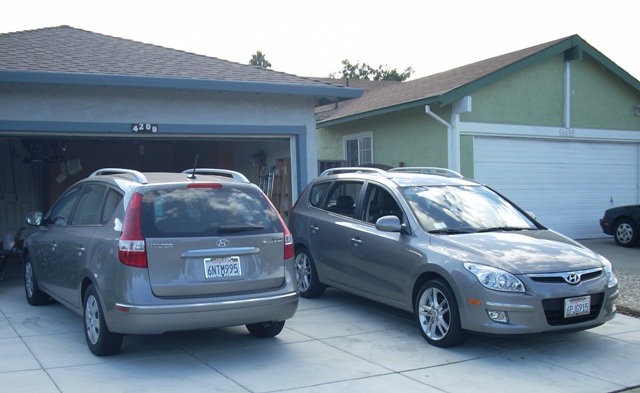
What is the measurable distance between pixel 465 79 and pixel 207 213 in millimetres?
9448

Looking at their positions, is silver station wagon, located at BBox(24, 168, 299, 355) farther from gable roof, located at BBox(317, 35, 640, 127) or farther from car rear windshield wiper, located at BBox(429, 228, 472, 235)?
gable roof, located at BBox(317, 35, 640, 127)

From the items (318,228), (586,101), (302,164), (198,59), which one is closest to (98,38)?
(198,59)

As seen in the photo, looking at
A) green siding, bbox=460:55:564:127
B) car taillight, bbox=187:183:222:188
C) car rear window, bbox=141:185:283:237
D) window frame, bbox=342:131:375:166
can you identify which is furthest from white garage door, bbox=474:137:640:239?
car taillight, bbox=187:183:222:188

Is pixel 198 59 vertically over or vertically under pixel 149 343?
over

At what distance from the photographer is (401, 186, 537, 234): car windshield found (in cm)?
713

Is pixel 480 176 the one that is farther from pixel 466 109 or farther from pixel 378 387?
pixel 378 387

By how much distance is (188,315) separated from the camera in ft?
18.0

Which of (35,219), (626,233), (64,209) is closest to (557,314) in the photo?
(64,209)

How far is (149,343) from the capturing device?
6.55m

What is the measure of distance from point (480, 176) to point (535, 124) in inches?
78.8

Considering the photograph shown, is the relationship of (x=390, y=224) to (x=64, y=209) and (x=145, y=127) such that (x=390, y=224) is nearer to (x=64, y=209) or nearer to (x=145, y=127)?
(x=64, y=209)

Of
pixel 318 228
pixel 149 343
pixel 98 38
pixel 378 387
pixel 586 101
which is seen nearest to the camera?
pixel 378 387

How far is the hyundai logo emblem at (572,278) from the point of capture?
6.19 metres

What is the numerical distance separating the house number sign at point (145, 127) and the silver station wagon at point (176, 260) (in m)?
3.58
